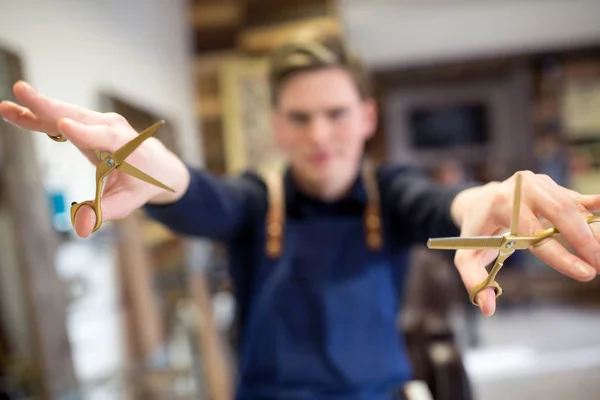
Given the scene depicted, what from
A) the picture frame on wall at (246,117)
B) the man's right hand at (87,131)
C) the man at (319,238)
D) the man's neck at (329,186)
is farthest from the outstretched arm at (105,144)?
the picture frame on wall at (246,117)

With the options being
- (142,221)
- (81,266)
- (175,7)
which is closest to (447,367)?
(81,266)

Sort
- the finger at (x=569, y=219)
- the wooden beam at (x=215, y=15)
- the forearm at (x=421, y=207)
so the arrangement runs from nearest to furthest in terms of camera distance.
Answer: the finger at (x=569, y=219) < the forearm at (x=421, y=207) < the wooden beam at (x=215, y=15)

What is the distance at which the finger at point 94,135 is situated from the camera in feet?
0.58

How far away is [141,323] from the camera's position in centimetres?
59

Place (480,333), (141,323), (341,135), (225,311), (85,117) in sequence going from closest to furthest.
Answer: (85,117)
(341,135)
(141,323)
(480,333)
(225,311)

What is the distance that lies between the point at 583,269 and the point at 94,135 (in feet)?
0.69

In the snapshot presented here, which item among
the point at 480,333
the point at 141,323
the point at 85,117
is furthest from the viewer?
the point at 480,333

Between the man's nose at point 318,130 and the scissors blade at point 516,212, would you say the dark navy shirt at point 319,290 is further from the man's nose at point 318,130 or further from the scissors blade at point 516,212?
the scissors blade at point 516,212

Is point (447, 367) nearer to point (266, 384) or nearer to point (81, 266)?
point (266, 384)

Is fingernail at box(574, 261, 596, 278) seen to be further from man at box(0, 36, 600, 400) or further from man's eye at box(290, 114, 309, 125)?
man's eye at box(290, 114, 309, 125)

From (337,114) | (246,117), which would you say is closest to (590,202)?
(337,114)

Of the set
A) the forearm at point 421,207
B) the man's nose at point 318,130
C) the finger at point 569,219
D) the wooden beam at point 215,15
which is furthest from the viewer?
the wooden beam at point 215,15

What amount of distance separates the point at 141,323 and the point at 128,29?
40 centimetres

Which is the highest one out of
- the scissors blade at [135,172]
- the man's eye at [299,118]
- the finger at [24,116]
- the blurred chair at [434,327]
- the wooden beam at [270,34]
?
the wooden beam at [270,34]
